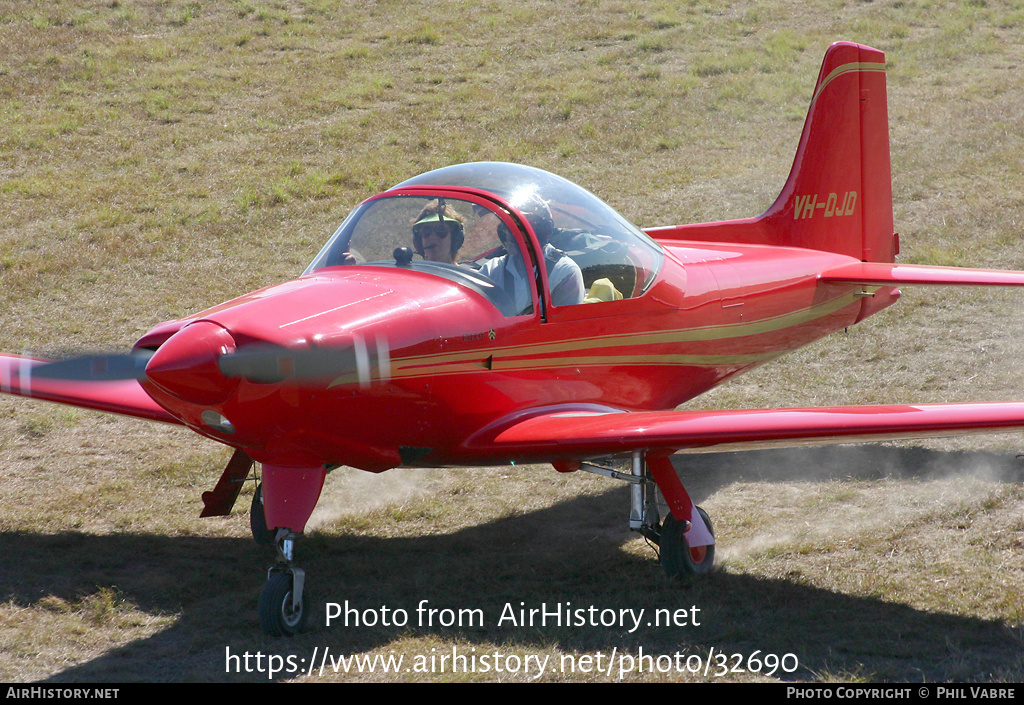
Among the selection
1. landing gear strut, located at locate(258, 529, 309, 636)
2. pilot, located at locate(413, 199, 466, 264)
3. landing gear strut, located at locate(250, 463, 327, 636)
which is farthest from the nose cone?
pilot, located at locate(413, 199, 466, 264)

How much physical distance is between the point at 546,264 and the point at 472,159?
10812mm

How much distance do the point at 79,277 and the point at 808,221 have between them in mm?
8891

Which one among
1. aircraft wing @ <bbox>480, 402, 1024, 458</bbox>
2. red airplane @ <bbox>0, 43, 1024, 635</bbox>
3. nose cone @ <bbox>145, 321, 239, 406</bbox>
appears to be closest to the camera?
nose cone @ <bbox>145, 321, 239, 406</bbox>

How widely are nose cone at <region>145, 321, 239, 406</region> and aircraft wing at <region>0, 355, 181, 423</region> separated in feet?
6.70

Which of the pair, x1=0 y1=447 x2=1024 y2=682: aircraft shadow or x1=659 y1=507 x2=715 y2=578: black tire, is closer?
x1=0 y1=447 x2=1024 y2=682: aircraft shadow

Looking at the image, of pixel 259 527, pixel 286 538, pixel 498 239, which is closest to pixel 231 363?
pixel 286 538

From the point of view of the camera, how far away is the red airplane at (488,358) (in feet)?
15.8

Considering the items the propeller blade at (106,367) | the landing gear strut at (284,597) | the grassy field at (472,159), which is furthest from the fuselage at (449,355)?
the grassy field at (472,159)

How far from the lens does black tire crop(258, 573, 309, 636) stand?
16.9 ft

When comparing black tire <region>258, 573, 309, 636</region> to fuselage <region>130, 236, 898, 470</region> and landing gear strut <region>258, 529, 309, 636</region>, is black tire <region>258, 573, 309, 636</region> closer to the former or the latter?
landing gear strut <region>258, 529, 309, 636</region>

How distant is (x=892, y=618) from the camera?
526 centimetres

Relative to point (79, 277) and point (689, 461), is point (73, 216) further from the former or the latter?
point (689, 461)

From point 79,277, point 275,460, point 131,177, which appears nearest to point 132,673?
point 275,460

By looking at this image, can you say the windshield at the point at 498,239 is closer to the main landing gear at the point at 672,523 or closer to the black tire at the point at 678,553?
the main landing gear at the point at 672,523
